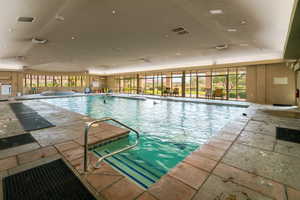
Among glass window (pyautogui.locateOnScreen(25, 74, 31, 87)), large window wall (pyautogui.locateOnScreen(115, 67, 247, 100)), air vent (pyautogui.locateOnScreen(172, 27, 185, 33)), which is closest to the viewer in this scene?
air vent (pyautogui.locateOnScreen(172, 27, 185, 33))

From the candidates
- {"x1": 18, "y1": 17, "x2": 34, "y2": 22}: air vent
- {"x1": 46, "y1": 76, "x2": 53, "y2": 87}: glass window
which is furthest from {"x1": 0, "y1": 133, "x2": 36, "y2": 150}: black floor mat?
{"x1": 46, "y1": 76, "x2": 53, "y2": 87}: glass window

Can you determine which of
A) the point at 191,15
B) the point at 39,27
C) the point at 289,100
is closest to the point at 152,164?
the point at 191,15

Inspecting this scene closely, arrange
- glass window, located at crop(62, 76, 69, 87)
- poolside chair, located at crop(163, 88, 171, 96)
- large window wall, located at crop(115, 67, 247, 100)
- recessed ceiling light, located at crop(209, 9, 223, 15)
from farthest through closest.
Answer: glass window, located at crop(62, 76, 69, 87) < poolside chair, located at crop(163, 88, 171, 96) < large window wall, located at crop(115, 67, 247, 100) < recessed ceiling light, located at crop(209, 9, 223, 15)

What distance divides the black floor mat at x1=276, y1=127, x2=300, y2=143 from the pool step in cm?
282

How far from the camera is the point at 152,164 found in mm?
2771

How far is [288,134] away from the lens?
3.46 metres

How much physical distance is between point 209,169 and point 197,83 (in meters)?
11.7

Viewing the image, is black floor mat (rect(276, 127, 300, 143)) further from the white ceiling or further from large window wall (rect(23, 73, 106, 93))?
large window wall (rect(23, 73, 106, 93))

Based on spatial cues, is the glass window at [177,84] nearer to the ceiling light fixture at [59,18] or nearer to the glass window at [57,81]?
the ceiling light fixture at [59,18]

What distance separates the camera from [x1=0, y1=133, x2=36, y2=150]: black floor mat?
287cm

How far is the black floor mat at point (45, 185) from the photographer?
5.13ft

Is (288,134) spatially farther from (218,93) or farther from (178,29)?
Result: (218,93)

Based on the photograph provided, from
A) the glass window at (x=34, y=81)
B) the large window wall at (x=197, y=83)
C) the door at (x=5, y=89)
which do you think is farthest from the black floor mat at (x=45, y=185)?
the glass window at (x=34, y=81)

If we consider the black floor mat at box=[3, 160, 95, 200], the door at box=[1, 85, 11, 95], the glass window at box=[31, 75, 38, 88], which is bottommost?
the black floor mat at box=[3, 160, 95, 200]
